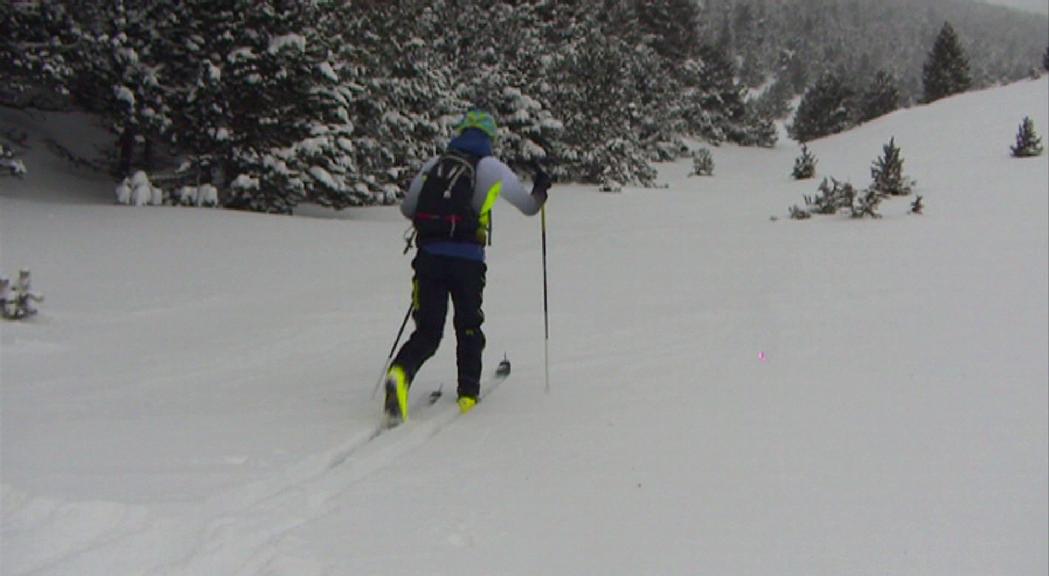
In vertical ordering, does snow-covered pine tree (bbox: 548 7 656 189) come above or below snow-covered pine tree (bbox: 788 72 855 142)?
below

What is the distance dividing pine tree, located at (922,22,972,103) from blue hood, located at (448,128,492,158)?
1951 inches

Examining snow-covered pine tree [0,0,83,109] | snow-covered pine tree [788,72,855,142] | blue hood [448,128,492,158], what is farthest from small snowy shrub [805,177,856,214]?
snow-covered pine tree [788,72,855,142]

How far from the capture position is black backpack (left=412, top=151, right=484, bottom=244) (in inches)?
174

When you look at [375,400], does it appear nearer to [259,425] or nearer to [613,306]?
[259,425]

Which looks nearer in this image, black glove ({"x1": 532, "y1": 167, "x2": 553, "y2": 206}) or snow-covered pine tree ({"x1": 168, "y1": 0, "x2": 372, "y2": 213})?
black glove ({"x1": 532, "y1": 167, "x2": 553, "y2": 206})

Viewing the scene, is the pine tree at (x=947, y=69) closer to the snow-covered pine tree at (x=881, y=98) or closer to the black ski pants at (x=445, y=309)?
the snow-covered pine tree at (x=881, y=98)

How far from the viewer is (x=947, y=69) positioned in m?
46.0

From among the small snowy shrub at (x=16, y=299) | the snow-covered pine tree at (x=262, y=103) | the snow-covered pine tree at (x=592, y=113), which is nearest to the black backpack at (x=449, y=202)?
the small snowy shrub at (x=16, y=299)

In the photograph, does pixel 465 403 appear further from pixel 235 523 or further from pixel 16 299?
pixel 16 299

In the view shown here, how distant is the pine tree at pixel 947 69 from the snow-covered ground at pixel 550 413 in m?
42.1

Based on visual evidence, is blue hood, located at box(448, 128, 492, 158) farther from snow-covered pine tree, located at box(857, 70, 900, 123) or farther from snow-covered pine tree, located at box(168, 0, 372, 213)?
snow-covered pine tree, located at box(857, 70, 900, 123)

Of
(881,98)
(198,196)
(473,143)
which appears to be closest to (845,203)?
(473,143)

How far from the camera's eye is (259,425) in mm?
3953

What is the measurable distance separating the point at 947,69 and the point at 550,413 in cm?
5111
